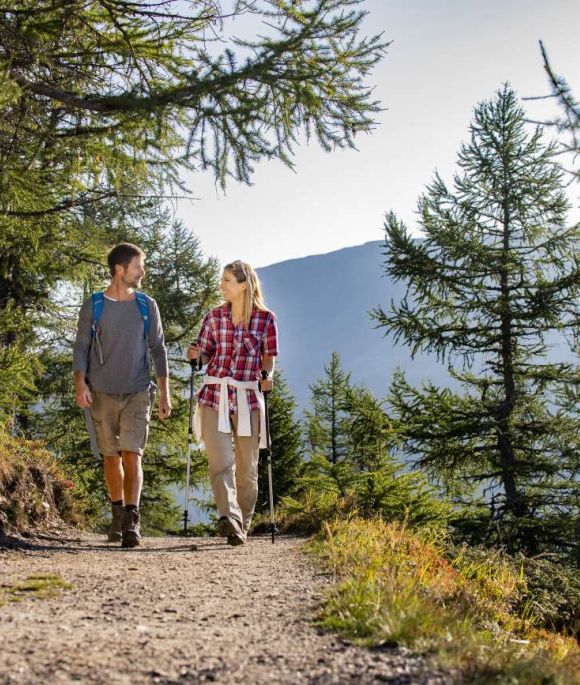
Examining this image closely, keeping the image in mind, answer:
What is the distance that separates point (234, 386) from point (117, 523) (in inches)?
65.1

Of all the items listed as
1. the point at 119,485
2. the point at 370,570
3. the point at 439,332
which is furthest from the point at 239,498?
the point at 439,332

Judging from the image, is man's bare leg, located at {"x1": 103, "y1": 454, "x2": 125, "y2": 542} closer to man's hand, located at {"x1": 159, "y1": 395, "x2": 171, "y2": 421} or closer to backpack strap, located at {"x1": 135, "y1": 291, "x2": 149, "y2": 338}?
man's hand, located at {"x1": 159, "y1": 395, "x2": 171, "y2": 421}

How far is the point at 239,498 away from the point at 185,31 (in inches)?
173

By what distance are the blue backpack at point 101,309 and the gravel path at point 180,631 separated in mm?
1974

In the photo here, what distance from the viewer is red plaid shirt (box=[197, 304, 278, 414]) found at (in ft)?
21.7

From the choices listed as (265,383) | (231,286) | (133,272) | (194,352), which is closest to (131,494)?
(194,352)

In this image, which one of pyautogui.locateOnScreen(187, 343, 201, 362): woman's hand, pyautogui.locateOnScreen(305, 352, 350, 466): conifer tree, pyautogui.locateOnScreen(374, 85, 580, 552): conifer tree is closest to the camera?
pyautogui.locateOnScreen(187, 343, 201, 362): woman's hand

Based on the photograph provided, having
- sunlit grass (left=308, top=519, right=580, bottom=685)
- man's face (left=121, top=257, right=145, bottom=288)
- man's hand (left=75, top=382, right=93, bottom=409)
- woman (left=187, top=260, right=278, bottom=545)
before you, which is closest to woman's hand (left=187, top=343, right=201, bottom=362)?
woman (left=187, top=260, right=278, bottom=545)

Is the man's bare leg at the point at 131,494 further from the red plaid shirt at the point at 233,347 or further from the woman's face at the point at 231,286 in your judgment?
the woman's face at the point at 231,286

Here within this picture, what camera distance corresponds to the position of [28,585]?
410 centimetres

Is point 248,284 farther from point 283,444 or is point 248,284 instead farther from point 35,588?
point 283,444

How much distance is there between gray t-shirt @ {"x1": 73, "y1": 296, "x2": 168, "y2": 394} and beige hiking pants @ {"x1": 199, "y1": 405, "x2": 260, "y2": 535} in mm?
762

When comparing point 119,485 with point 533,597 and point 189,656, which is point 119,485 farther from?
point 533,597

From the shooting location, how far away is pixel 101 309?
20.3ft
